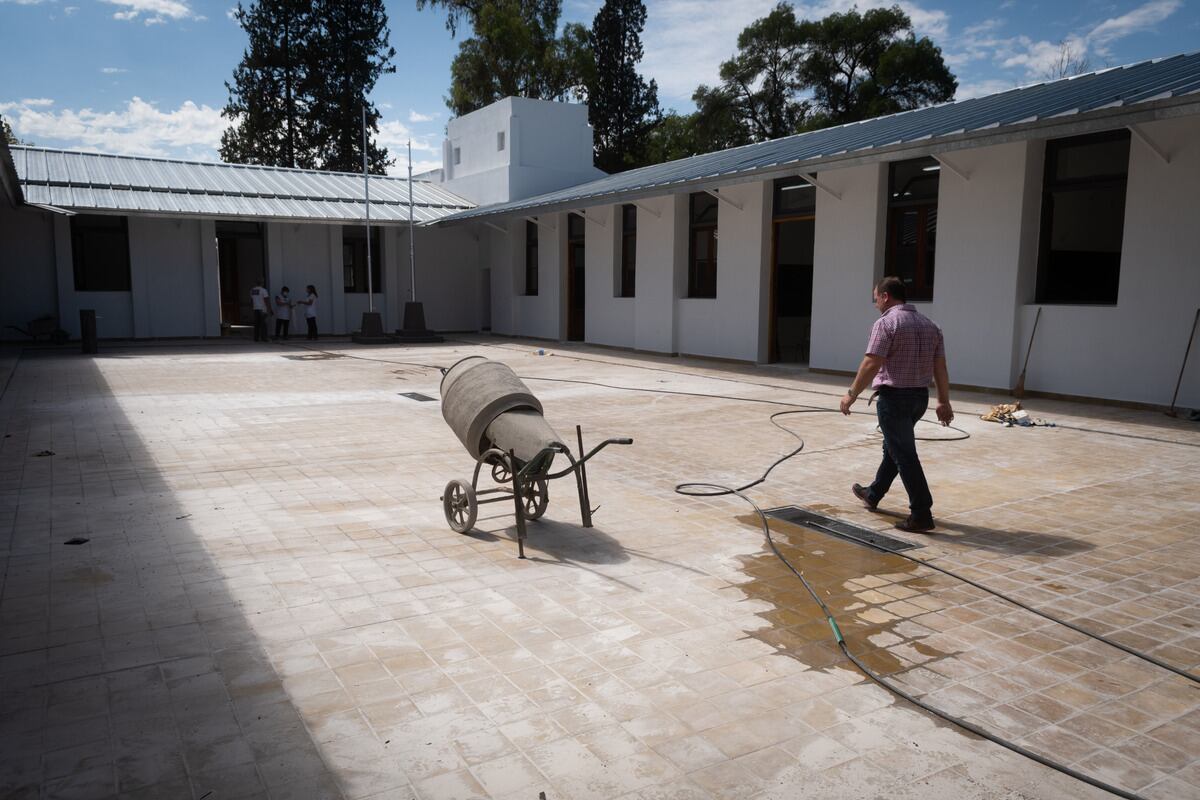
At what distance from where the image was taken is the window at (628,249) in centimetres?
1969

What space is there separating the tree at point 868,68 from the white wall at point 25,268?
2726 centimetres

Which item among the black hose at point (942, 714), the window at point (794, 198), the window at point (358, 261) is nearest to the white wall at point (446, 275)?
the window at point (358, 261)

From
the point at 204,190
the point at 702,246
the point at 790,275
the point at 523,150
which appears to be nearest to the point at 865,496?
the point at 790,275

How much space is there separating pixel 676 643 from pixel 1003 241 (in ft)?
32.3

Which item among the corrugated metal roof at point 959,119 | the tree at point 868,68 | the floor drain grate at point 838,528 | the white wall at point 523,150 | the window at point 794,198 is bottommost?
the floor drain grate at point 838,528

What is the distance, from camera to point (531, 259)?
24422 mm

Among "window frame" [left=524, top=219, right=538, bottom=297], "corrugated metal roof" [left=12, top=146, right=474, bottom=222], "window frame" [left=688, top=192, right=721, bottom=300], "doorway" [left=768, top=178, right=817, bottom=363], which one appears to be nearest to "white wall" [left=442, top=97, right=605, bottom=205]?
"corrugated metal roof" [left=12, top=146, right=474, bottom=222]

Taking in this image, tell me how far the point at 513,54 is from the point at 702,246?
1048 inches

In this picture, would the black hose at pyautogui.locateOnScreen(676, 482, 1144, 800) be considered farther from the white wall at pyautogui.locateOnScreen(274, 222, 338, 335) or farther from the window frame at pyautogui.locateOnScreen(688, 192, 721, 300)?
the white wall at pyautogui.locateOnScreen(274, 222, 338, 335)

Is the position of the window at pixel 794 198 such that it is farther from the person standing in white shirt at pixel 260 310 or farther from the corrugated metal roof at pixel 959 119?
the person standing in white shirt at pixel 260 310

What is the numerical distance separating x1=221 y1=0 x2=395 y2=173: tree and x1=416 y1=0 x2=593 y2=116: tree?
13.4 feet

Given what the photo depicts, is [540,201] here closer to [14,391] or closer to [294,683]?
[14,391]

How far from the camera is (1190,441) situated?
332 inches

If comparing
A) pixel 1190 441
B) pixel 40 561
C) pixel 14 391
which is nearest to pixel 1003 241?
pixel 1190 441
